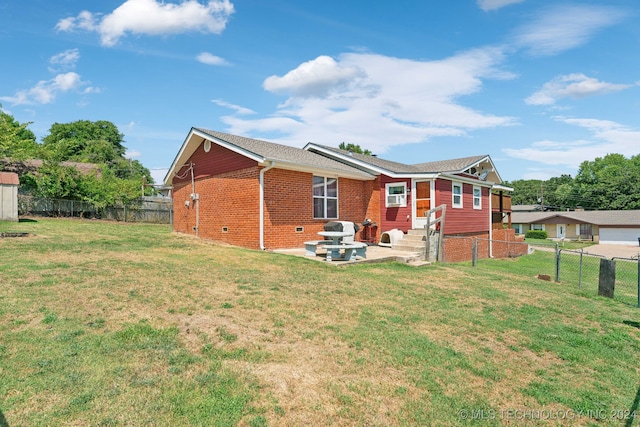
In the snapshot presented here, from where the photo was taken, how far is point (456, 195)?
Result: 16.6 metres

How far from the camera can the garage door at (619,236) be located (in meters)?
42.0

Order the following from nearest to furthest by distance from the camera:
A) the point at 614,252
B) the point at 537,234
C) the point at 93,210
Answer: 1. the point at 93,210
2. the point at 614,252
3. the point at 537,234

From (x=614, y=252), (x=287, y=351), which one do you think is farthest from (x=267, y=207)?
(x=614, y=252)

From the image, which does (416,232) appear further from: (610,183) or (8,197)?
(610,183)

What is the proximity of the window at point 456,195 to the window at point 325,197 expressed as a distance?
5.77m

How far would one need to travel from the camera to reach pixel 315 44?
14188 mm

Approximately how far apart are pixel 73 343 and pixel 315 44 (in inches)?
530

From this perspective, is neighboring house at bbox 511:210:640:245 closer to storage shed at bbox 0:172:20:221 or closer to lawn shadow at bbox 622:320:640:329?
lawn shadow at bbox 622:320:640:329

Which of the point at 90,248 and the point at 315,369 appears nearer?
the point at 315,369

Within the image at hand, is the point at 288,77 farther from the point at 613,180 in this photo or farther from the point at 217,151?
the point at 613,180

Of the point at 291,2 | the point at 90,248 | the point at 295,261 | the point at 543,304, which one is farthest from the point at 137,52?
the point at 543,304

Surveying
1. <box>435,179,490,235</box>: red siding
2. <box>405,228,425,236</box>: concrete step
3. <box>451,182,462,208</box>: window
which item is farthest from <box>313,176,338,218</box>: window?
<box>451,182,462,208</box>: window

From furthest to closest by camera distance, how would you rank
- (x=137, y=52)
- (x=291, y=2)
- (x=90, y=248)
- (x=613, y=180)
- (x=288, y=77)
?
1. (x=613, y=180)
2. (x=288, y=77)
3. (x=137, y=52)
4. (x=291, y=2)
5. (x=90, y=248)

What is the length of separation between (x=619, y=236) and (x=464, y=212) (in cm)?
3935
